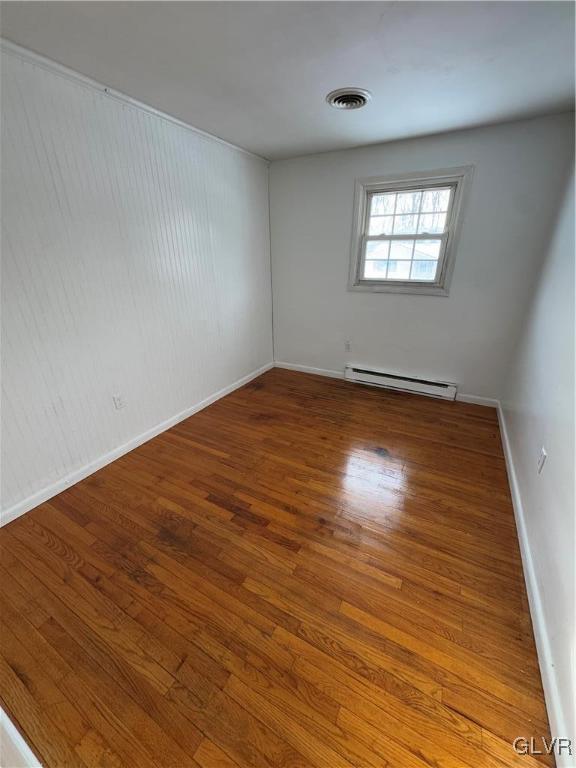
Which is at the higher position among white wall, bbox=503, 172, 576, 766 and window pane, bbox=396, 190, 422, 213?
window pane, bbox=396, 190, 422, 213

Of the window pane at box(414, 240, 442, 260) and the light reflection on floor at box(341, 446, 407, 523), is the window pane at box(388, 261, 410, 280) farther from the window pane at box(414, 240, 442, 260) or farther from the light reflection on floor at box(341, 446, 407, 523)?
the light reflection on floor at box(341, 446, 407, 523)

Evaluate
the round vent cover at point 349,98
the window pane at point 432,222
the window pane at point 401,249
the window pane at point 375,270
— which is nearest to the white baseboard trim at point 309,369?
the window pane at point 375,270

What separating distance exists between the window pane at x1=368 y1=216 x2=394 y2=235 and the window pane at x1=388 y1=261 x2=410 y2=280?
1.00 ft

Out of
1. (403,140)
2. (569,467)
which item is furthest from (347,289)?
(569,467)

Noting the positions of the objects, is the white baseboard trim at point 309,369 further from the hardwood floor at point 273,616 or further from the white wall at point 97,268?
the hardwood floor at point 273,616

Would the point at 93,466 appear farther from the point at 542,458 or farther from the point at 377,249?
the point at 377,249

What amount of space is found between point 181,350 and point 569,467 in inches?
105

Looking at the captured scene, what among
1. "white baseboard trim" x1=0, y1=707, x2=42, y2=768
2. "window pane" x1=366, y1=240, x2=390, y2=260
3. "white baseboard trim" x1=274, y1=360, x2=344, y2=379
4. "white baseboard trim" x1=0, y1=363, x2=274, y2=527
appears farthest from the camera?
"white baseboard trim" x1=274, y1=360, x2=344, y2=379

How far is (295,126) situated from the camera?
2.45m

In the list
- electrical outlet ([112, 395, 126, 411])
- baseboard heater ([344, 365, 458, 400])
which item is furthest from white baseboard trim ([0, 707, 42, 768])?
baseboard heater ([344, 365, 458, 400])

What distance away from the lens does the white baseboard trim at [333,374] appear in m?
3.10

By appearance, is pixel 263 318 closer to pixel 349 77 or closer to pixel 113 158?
pixel 113 158

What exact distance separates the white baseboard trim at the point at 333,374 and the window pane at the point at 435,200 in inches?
71.1

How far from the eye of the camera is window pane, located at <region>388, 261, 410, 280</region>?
3.17 meters
